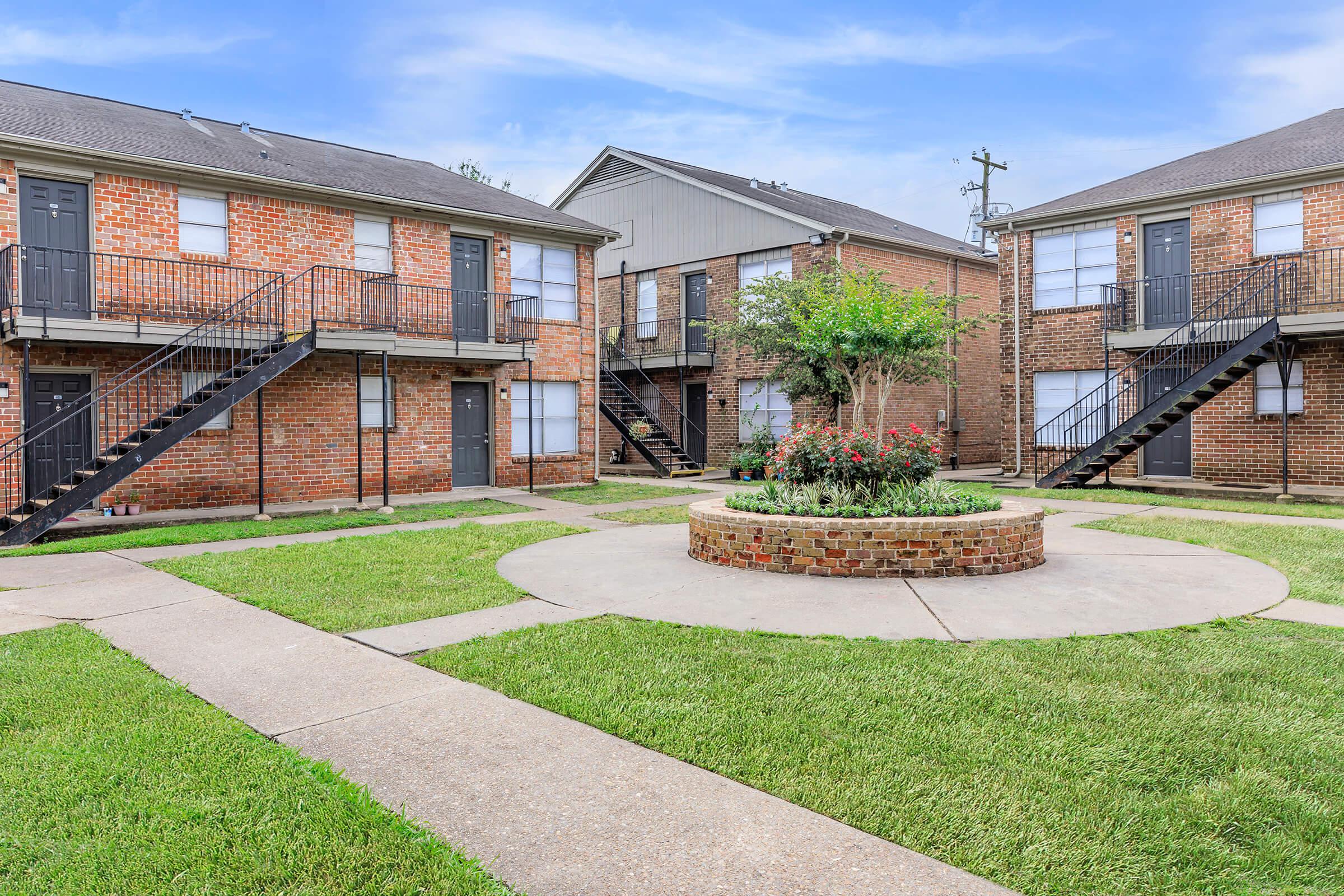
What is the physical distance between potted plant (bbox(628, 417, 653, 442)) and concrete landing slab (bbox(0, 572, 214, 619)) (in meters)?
12.8

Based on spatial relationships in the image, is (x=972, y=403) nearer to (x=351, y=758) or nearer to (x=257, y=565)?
(x=257, y=565)

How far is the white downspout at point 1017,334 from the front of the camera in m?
19.4

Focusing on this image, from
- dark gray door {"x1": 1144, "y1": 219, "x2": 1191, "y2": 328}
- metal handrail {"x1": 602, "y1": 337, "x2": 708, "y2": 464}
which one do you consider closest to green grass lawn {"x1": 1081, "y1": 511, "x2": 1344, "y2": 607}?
dark gray door {"x1": 1144, "y1": 219, "x2": 1191, "y2": 328}

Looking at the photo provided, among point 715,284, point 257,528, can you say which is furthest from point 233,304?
point 715,284

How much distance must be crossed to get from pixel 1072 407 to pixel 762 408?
7150 mm

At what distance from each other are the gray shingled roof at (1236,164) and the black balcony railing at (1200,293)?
1.73 m

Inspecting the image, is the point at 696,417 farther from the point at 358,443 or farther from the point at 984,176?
the point at 984,176

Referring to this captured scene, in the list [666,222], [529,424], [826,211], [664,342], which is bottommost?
[529,424]

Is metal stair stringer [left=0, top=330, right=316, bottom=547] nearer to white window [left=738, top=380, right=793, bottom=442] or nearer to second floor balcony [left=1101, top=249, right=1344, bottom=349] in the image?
white window [left=738, top=380, right=793, bottom=442]

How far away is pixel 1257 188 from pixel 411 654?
17841mm

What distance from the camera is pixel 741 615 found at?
6.05m

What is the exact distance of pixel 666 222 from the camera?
2327 centimetres

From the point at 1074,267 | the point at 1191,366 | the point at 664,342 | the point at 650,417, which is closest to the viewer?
the point at 1191,366

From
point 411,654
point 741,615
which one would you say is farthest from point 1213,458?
point 411,654
